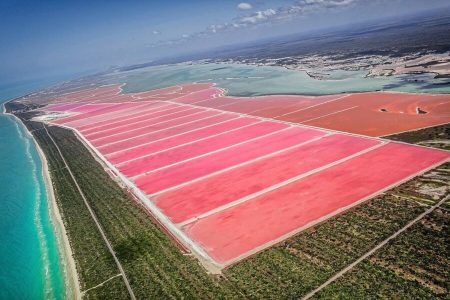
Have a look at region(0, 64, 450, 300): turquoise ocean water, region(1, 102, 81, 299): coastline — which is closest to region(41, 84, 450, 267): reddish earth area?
region(1, 102, 81, 299): coastline

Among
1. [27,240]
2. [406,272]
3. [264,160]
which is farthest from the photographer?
[264,160]

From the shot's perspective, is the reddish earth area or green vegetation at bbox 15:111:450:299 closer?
green vegetation at bbox 15:111:450:299

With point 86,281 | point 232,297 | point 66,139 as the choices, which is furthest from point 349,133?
point 66,139

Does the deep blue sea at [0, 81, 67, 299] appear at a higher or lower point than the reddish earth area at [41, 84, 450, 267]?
lower

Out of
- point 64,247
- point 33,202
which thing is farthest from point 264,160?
point 33,202

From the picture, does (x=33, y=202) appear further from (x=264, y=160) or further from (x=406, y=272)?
(x=406, y=272)

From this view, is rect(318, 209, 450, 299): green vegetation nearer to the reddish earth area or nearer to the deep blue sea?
the reddish earth area

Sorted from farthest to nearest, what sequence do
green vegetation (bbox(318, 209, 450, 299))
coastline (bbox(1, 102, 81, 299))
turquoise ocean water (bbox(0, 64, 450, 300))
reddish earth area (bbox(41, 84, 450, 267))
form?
reddish earth area (bbox(41, 84, 450, 267)) < turquoise ocean water (bbox(0, 64, 450, 300)) < coastline (bbox(1, 102, 81, 299)) < green vegetation (bbox(318, 209, 450, 299))
